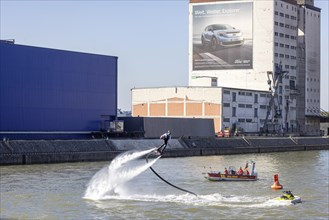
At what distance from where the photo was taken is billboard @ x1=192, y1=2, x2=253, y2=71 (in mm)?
158250

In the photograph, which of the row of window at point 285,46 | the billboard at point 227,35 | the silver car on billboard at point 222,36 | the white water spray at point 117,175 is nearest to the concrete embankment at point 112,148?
the white water spray at point 117,175

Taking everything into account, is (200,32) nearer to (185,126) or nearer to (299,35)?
(299,35)

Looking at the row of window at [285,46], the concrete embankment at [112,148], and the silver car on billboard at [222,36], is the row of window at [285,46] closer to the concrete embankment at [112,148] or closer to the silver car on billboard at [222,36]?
the silver car on billboard at [222,36]

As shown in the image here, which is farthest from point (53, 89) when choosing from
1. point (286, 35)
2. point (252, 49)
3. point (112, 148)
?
point (286, 35)

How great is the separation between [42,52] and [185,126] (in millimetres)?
35330

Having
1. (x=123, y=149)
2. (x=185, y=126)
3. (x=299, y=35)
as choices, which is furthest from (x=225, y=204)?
(x=299, y=35)

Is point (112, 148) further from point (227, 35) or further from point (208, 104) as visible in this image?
point (227, 35)

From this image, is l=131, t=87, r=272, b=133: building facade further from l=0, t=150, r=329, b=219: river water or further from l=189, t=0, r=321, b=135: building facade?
l=0, t=150, r=329, b=219: river water

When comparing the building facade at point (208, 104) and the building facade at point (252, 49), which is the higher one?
the building facade at point (252, 49)

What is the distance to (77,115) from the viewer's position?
309 feet

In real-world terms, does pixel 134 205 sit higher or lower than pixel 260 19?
lower

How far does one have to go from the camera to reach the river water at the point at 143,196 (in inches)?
1517

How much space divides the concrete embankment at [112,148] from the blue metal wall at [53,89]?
4.51 meters

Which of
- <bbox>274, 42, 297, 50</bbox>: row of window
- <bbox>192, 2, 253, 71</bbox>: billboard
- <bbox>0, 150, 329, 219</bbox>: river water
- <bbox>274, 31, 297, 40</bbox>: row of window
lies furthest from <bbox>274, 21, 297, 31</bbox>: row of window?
<bbox>0, 150, 329, 219</bbox>: river water
